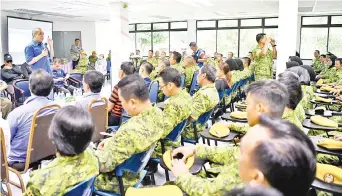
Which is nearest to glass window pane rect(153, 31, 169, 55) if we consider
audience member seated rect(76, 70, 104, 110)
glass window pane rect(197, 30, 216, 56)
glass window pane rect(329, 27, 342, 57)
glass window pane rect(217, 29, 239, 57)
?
glass window pane rect(197, 30, 216, 56)

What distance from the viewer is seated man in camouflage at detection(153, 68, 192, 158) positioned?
2842 millimetres

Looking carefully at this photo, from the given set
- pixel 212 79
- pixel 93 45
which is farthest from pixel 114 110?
pixel 93 45

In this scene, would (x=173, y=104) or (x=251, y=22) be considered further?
(x=251, y=22)

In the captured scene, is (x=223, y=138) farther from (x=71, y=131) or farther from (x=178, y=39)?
(x=178, y=39)

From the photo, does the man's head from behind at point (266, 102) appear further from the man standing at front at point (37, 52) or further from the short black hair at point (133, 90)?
the man standing at front at point (37, 52)

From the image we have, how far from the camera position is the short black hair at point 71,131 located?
63.9 inches

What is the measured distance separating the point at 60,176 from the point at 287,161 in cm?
110

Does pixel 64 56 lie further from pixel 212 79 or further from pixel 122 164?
pixel 122 164

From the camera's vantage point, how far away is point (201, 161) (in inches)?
79.0

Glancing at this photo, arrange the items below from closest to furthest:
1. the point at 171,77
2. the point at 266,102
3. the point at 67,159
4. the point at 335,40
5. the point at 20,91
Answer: the point at 67,159 → the point at 266,102 → the point at 171,77 → the point at 20,91 → the point at 335,40

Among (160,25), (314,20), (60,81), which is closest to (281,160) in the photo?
(60,81)

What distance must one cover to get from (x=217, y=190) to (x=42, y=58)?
15.7 ft

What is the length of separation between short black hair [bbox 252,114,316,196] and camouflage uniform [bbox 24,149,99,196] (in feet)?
3.18

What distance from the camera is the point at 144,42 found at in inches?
648
